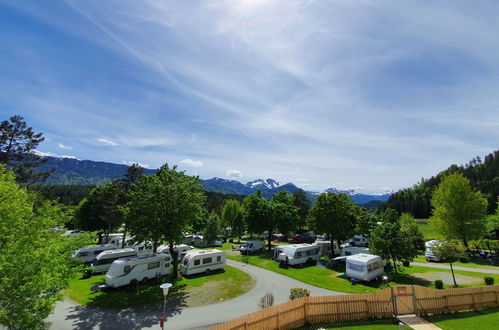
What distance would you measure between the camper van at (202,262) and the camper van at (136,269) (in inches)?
78.0

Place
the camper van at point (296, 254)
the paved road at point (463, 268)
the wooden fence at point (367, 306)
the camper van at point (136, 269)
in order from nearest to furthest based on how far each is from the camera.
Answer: the wooden fence at point (367, 306) → the camper van at point (136, 269) → the paved road at point (463, 268) → the camper van at point (296, 254)

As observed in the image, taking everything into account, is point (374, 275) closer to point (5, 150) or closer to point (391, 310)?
point (391, 310)

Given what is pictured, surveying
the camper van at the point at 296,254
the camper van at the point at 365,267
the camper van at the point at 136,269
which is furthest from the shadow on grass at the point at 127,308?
the camper van at the point at 365,267

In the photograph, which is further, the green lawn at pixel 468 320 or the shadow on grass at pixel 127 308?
the shadow on grass at pixel 127 308

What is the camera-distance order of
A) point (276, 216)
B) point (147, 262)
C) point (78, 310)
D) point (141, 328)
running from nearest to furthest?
point (141, 328)
point (78, 310)
point (147, 262)
point (276, 216)

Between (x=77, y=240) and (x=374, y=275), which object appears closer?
(x=77, y=240)

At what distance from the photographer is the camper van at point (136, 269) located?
22.3 meters

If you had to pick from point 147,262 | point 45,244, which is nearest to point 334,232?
point 147,262

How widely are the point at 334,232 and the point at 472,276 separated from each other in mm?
14900

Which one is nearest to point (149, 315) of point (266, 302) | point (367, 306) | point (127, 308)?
point (127, 308)

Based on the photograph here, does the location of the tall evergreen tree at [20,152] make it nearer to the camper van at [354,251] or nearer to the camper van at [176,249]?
the camper van at [176,249]

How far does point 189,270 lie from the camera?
26.7 metres

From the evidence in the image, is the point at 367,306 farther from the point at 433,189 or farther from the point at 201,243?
the point at 433,189

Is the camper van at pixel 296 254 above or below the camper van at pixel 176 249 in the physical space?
above
